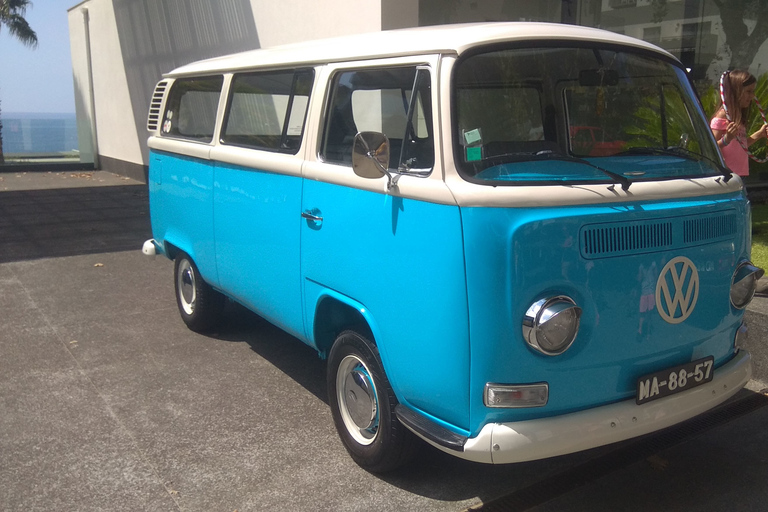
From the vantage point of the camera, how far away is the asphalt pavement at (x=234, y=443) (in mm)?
3539

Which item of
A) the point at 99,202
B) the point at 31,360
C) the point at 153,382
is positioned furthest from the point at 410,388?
the point at 99,202

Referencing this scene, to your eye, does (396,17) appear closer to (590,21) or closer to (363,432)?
(590,21)

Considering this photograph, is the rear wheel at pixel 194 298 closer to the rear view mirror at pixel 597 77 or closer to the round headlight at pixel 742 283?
the rear view mirror at pixel 597 77

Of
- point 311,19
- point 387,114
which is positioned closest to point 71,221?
point 311,19

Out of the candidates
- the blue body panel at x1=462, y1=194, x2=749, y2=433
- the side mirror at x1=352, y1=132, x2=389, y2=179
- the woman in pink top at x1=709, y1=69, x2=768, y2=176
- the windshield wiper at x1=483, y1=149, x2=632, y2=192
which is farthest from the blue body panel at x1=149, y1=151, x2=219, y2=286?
the woman in pink top at x1=709, y1=69, x2=768, y2=176

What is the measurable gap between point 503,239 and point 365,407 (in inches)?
52.2

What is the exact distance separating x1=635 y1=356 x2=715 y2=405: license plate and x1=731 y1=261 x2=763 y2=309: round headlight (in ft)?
1.09

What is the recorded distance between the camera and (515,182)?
9.87 feet

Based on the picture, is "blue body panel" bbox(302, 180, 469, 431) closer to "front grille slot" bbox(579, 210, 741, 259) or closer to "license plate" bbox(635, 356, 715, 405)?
"front grille slot" bbox(579, 210, 741, 259)

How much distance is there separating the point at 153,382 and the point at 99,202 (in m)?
9.37

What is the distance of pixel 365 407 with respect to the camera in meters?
3.74

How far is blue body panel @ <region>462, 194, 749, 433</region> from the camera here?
290 cm

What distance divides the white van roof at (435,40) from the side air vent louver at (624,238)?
0.96m

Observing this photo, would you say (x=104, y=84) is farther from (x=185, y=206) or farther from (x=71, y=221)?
(x=185, y=206)
